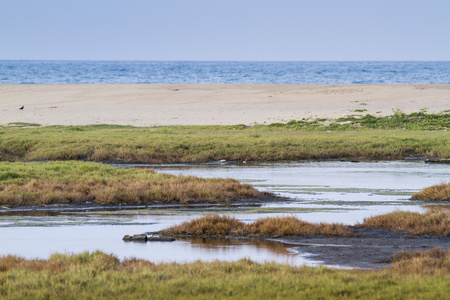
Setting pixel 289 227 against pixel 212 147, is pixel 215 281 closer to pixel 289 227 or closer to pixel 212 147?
pixel 289 227

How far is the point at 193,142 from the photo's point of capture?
4153 centimetres

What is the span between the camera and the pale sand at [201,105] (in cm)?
6381

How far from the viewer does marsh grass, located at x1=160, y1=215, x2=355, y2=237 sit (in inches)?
695

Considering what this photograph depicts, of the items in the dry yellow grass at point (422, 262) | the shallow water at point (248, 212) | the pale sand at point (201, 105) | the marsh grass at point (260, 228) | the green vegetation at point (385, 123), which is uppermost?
the dry yellow grass at point (422, 262)

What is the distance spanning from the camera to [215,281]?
1138 centimetres

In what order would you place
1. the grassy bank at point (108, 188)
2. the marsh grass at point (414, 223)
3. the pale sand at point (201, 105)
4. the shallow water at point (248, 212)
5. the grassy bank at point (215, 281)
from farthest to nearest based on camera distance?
the pale sand at point (201, 105)
the grassy bank at point (108, 188)
the marsh grass at point (414, 223)
the shallow water at point (248, 212)
the grassy bank at point (215, 281)

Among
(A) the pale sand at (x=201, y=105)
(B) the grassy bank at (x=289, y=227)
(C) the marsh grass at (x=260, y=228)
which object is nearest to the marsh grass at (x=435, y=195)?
(B) the grassy bank at (x=289, y=227)

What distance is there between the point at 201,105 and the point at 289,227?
60.5 m

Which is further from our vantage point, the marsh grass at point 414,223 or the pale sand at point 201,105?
the pale sand at point 201,105

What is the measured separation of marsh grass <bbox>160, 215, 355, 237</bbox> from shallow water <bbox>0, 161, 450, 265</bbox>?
2.39 ft

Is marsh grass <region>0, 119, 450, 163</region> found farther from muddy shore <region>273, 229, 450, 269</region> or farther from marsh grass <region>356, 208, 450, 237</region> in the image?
muddy shore <region>273, 229, 450, 269</region>

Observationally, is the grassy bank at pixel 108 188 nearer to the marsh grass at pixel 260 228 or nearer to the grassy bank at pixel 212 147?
the marsh grass at pixel 260 228

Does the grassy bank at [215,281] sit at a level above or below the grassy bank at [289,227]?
above

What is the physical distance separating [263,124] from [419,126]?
12549 millimetres
